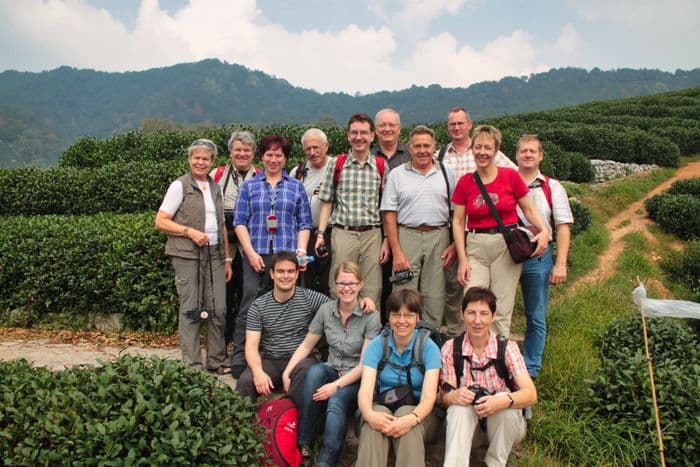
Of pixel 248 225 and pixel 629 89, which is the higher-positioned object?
pixel 629 89

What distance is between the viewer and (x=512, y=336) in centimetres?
534

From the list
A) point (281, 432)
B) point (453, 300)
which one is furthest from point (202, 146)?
point (453, 300)

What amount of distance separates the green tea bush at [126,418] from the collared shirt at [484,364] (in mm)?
1261

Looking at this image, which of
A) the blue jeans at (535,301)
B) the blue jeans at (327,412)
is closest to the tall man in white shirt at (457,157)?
the blue jeans at (535,301)

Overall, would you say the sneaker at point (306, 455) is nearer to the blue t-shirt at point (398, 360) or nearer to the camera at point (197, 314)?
the blue t-shirt at point (398, 360)

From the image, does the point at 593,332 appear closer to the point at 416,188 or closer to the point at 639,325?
the point at 639,325

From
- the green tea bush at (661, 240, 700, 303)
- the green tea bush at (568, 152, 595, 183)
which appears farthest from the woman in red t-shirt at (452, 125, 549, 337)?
the green tea bush at (568, 152, 595, 183)

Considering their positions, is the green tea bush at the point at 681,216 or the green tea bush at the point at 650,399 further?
the green tea bush at the point at 681,216

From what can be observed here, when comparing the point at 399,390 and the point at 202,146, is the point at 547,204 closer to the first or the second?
the point at 399,390

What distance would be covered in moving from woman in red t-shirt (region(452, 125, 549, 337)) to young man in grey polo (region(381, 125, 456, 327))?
0.22 meters

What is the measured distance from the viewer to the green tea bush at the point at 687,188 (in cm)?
1085

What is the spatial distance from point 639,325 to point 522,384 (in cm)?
226

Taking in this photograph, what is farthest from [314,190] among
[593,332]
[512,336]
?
[593,332]

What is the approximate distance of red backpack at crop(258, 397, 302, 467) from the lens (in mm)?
3250
